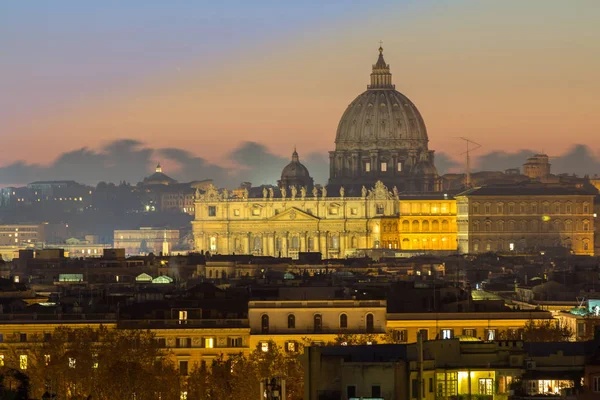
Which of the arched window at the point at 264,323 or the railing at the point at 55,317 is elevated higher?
the railing at the point at 55,317

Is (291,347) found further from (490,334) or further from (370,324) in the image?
(490,334)

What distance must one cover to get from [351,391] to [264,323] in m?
32.2

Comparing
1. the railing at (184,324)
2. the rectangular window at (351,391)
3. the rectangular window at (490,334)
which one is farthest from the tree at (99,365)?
the rectangular window at (351,391)

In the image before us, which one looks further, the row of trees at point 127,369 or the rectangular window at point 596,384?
the row of trees at point 127,369

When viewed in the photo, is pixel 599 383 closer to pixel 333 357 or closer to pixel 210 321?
pixel 333 357

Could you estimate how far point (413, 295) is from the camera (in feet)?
302

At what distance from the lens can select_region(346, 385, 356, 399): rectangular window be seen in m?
49.6

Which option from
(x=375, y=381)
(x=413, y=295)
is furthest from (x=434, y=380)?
(x=413, y=295)

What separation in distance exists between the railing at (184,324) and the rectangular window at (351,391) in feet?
109

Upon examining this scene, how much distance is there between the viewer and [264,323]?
81938 millimetres

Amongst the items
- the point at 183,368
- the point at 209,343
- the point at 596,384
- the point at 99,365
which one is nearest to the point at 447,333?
the point at 209,343

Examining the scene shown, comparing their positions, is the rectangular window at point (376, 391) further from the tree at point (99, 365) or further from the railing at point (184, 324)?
the railing at point (184, 324)

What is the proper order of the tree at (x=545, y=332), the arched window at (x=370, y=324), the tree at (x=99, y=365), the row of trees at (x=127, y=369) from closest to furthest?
the row of trees at (x=127, y=369) → the tree at (x=99, y=365) → the tree at (x=545, y=332) → the arched window at (x=370, y=324)

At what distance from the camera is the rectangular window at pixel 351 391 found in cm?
4959
